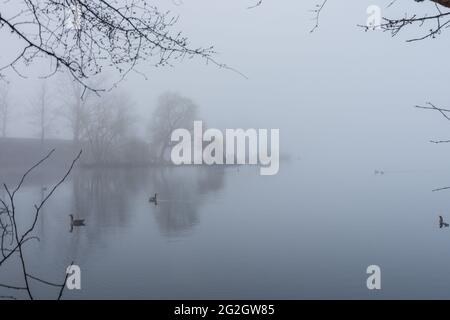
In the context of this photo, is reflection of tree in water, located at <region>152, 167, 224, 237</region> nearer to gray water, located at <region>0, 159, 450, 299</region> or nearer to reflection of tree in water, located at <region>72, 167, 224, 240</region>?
reflection of tree in water, located at <region>72, 167, 224, 240</region>

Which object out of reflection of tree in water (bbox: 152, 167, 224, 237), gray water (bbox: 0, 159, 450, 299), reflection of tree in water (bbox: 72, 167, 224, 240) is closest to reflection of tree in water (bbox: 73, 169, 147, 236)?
reflection of tree in water (bbox: 72, 167, 224, 240)

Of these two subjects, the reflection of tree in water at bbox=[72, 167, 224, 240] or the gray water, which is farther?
the reflection of tree in water at bbox=[72, 167, 224, 240]

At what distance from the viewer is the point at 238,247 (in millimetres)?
16703

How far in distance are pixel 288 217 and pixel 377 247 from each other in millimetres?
7440

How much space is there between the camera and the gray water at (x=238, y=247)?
12016mm

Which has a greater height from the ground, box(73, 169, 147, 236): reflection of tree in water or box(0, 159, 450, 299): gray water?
box(73, 169, 147, 236): reflection of tree in water

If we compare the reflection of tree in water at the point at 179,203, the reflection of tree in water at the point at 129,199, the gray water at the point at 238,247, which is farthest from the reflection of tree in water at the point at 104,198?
the reflection of tree in water at the point at 179,203

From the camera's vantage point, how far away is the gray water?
1202 cm

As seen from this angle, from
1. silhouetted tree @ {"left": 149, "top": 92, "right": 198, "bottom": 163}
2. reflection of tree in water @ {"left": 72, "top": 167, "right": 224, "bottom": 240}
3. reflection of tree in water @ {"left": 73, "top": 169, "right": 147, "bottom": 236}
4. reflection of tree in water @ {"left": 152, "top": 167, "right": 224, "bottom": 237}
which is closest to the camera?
reflection of tree in water @ {"left": 152, "top": 167, "right": 224, "bottom": 237}

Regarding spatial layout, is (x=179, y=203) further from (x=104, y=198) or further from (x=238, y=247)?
(x=238, y=247)

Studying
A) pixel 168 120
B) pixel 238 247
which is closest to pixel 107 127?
pixel 168 120

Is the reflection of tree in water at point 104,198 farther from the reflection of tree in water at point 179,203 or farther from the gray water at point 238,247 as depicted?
the reflection of tree in water at point 179,203
